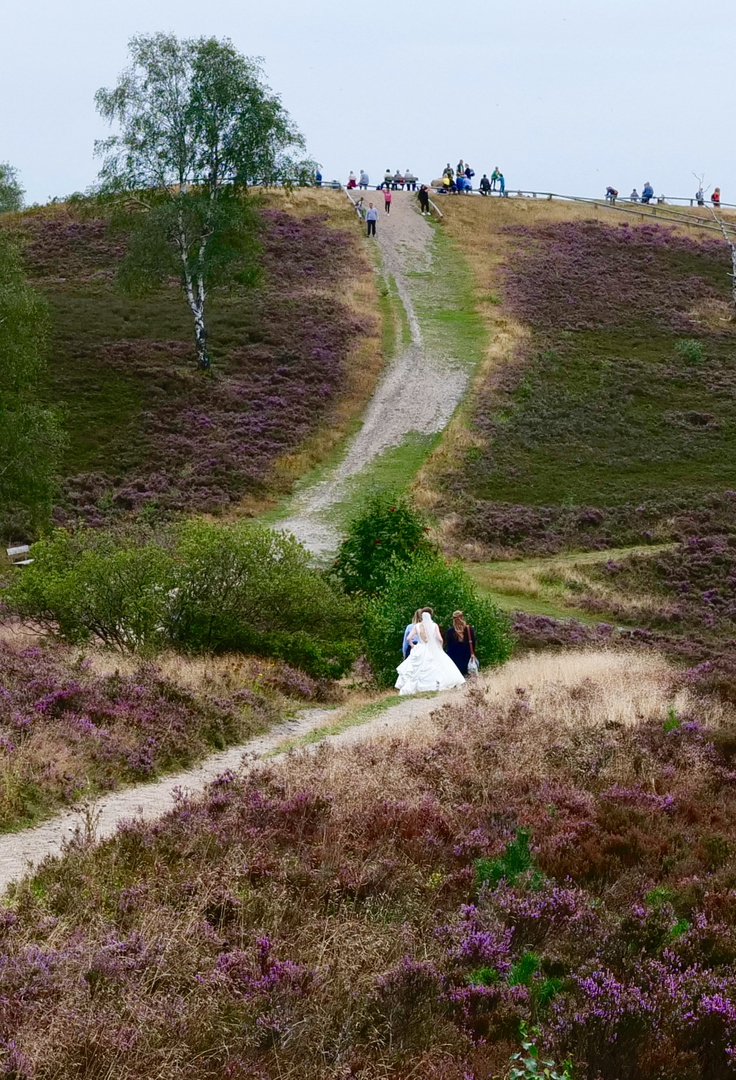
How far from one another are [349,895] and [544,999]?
1.77 meters

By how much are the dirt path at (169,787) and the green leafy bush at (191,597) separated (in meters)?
3.41

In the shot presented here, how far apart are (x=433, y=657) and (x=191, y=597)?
4473 mm

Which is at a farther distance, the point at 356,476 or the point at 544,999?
the point at 356,476

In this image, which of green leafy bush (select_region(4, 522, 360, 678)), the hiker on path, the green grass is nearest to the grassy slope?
the hiker on path

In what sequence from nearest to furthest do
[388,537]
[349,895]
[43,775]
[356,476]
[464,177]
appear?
[349,895], [43,775], [388,537], [356,476], [464,177]

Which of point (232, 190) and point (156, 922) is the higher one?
point (232, 190)

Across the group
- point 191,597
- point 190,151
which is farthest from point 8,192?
point 191,597

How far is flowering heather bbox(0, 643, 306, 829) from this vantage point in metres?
9.92

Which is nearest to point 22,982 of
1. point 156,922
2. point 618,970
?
point 156,922

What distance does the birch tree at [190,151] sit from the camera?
43688 mm

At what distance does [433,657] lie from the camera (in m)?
18.2

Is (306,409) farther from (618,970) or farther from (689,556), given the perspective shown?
(618,970)

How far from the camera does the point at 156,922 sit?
6277 mm

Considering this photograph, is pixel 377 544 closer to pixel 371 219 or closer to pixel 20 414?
pixel 20 414
